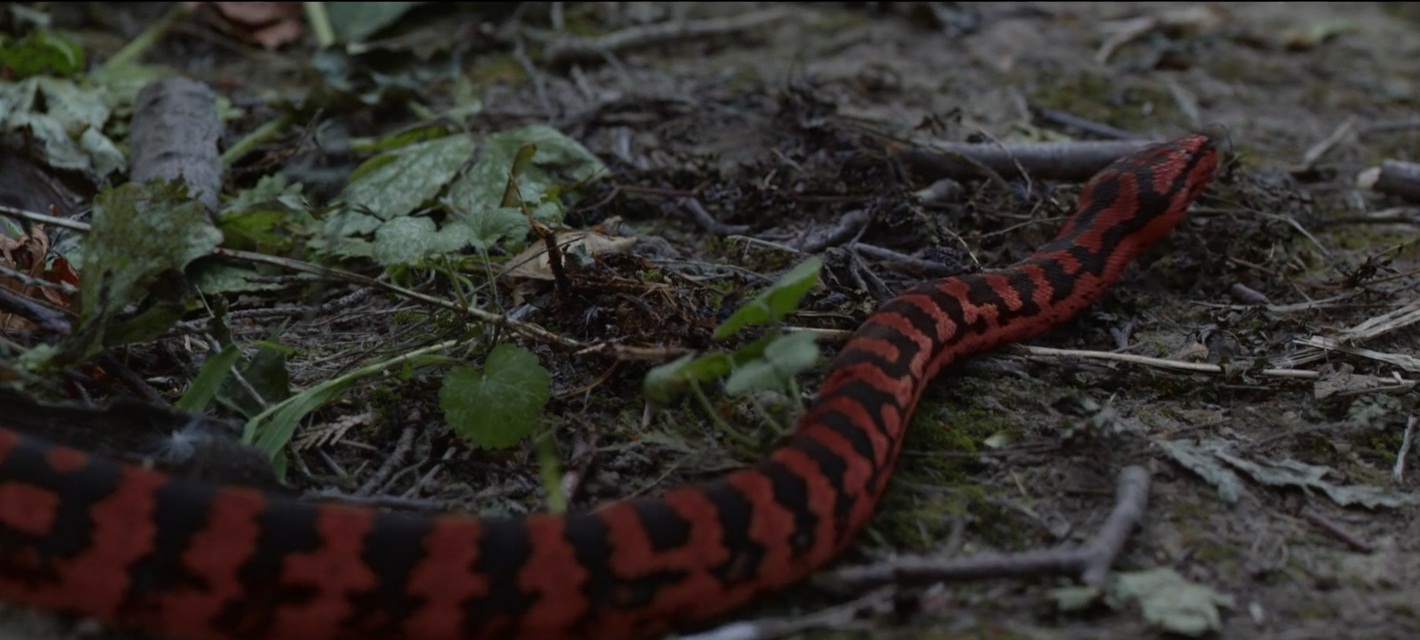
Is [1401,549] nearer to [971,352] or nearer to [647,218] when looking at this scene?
[971,352]

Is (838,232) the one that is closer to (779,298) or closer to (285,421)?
(779,298)

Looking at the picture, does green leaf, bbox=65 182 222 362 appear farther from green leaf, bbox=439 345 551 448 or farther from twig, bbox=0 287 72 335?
green leaf, bbox=439 345 551 448

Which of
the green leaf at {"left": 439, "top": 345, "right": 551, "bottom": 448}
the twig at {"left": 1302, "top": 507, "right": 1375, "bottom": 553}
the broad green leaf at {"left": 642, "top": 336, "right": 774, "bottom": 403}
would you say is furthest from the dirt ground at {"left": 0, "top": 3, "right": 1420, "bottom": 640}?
the broad green leaf at {"left": 642, "top": 336, "right": 774, "bottom": 403}

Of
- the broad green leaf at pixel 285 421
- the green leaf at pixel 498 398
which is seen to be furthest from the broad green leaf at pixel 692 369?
the broad green leaf at pixel 285 421

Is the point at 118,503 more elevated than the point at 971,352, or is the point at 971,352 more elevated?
the point at 118,503

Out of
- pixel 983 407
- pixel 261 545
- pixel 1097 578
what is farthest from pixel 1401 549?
pixel 261 545

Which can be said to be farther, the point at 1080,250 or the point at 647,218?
the point at 647,218

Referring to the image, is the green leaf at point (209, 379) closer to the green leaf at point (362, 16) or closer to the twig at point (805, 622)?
the twig at point (805, 622)
